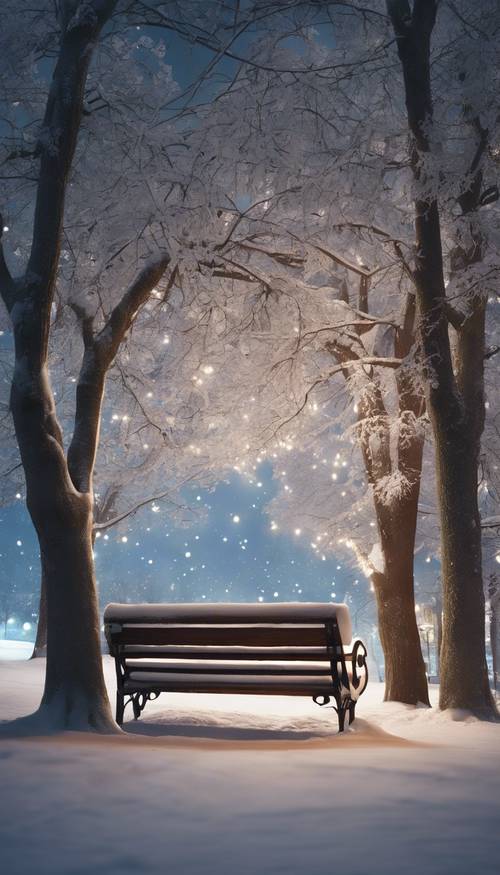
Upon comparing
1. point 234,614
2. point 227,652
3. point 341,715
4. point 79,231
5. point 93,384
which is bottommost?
point 341,715

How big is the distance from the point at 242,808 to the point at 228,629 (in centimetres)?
397

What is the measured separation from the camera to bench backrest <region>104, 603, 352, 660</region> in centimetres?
700

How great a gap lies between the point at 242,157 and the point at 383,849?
7697 millimetres

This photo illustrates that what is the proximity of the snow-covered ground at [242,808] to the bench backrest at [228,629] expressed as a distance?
1.63 metres

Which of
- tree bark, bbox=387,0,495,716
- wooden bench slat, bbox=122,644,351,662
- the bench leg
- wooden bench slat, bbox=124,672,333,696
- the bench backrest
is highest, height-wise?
tree bark, bbox=387,0,495,716

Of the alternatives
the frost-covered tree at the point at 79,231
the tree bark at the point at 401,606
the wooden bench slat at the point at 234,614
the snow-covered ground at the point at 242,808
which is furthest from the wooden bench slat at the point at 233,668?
the tree bark at the point at 401,606

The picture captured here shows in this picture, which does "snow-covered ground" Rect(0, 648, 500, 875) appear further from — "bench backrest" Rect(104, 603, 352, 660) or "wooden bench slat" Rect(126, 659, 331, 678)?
"wooden bench slat" Rect(126, 659, 331, 678)

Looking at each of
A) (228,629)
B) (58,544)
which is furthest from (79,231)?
(228,629)

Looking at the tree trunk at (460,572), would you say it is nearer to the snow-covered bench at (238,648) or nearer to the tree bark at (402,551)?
the snow-covered bench at (238,648)

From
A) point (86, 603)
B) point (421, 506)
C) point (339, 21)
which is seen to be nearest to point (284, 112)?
point (339, 21)

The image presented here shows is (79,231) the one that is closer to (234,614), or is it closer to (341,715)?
(234,614)

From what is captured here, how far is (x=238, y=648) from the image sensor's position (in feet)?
24.0

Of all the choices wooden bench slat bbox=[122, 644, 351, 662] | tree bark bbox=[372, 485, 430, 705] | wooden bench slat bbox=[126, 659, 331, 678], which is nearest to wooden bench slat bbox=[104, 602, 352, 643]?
wooden bench slat bbox=[122, 644, 351, 662]

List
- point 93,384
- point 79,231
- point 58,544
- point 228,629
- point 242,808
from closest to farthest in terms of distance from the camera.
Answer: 1. point 242,808
2. point 58,544
3. point 228,629
4. point 93,384
5. point 79,231
